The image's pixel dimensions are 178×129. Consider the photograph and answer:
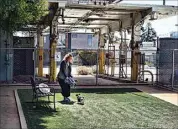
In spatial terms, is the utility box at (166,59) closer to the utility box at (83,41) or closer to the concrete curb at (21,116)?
the concrete curb at (21,116)

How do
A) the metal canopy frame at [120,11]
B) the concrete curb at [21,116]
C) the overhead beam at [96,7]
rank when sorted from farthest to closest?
the metal canopy frame at [120,11] < the overhead beam at [96,7] < the concrete curb at [21,116]

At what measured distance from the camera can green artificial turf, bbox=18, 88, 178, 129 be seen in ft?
31.9

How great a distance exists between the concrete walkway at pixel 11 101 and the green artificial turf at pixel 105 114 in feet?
1.17

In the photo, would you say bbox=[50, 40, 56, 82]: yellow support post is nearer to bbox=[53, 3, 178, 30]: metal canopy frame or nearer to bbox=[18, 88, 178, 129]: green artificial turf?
bbox=[53, 3, 178, 30]: metal canopy frame

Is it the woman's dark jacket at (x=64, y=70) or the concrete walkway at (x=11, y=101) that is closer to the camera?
the concrete walkway at (x=11, y=101)

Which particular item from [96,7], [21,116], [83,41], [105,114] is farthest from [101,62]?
[83,41]

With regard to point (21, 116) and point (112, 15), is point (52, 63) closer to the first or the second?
point (112, 15)

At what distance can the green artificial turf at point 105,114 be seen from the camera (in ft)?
31.9

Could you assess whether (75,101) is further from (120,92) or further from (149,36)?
(149,36)

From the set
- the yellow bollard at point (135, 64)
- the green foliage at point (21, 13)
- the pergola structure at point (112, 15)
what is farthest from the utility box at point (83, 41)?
the green foliage at point (21, 13)

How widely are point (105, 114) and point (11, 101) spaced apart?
3893mm

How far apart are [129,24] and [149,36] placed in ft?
97.9

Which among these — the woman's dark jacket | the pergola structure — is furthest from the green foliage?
the pergola structure

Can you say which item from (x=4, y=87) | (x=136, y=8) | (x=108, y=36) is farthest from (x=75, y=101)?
(x=108, y=36)
